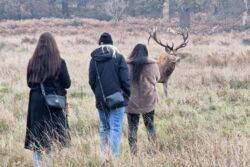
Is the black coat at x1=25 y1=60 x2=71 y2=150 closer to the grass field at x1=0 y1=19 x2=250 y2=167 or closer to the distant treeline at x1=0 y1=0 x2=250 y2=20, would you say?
the grass field at x1=0 y1=19 x2=250 y2=167

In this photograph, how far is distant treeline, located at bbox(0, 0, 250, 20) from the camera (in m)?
55.8

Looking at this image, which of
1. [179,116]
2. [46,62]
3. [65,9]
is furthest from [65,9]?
[46,62]

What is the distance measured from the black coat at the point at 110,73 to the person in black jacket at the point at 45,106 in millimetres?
778

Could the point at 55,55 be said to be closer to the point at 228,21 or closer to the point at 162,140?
the point at 162,140

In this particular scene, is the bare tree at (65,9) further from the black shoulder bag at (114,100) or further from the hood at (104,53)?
the black shoulder bag at (114,100)

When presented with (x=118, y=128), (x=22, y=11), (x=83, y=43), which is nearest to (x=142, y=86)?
(x=118, y=128)

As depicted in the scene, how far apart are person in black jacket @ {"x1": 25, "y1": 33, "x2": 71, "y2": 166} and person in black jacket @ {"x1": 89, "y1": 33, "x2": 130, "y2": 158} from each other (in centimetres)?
78

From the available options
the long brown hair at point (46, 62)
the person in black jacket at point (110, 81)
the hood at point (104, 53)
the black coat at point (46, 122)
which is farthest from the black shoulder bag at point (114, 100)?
the long brown hair at point (46, 62)

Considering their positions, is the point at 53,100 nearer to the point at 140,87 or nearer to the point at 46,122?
the point at 46,122

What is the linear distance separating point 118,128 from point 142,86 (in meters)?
0.85

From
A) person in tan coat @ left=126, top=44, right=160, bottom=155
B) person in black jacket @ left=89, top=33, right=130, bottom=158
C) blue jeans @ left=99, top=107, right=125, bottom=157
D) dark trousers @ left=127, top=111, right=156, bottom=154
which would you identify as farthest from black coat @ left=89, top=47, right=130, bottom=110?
dark trousers @ left=127, top=111, right=156, bottom=154

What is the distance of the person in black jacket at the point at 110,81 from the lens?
711 centimetres

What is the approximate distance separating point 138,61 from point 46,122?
1.92 m

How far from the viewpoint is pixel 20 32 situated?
38188 mm
